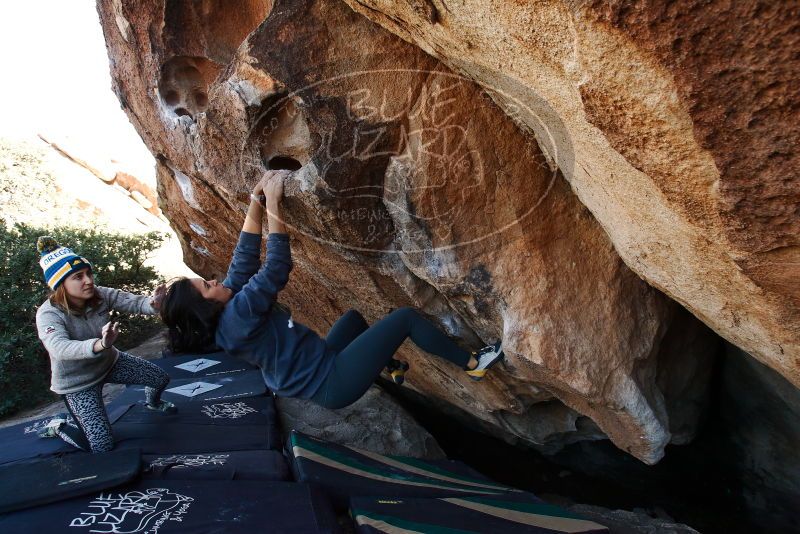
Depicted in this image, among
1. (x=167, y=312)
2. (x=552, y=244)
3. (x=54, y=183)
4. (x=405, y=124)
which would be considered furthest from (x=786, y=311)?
(x=54, y=183)

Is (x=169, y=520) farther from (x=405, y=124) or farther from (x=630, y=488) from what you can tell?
(x=630, y=488)

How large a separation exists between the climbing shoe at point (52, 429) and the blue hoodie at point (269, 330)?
157 cm

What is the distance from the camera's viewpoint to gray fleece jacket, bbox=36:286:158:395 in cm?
268

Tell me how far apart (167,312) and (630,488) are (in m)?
4.37

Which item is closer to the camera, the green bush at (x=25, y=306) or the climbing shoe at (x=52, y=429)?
the climbing shoe at (x=52, y=429)

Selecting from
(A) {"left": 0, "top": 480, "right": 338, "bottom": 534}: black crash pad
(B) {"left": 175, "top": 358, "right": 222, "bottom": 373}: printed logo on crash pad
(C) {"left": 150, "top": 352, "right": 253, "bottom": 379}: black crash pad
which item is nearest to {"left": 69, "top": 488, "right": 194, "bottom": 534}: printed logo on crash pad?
(A) {"left": 0, "top": 480, "right": 338, "bottom": 534}: black crash pad

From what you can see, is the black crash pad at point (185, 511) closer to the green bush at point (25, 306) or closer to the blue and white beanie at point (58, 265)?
the blue and white beanie at point (58, 265)

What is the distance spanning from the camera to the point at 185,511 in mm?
2385

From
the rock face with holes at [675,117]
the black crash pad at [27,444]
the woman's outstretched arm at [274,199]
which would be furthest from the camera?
the black crash pad at [27,444]

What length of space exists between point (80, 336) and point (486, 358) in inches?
91.2

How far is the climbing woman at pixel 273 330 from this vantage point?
247cm

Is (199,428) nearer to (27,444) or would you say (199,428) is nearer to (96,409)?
(96,409)

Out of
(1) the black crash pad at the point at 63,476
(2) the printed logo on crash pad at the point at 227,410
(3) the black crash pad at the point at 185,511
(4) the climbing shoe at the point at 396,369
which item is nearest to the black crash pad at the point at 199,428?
(2) the printed logo on crash pad at the point at 227,410

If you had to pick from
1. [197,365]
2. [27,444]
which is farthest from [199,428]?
[197,365]
